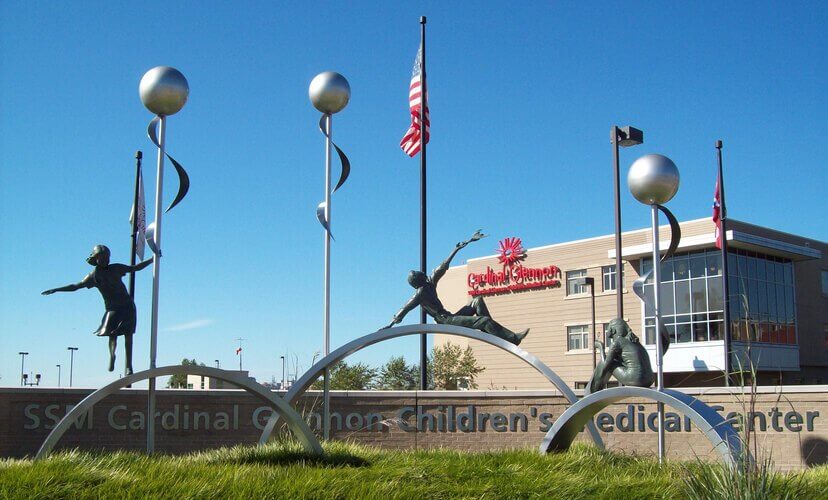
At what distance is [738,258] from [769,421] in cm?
2508

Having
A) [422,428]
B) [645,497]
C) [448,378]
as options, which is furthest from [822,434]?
[448,378]

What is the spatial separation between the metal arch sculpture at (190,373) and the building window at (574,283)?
37896 mm

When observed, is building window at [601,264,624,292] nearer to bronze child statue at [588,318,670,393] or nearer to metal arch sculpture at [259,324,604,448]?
bronze child statue at [588,318,670,393]

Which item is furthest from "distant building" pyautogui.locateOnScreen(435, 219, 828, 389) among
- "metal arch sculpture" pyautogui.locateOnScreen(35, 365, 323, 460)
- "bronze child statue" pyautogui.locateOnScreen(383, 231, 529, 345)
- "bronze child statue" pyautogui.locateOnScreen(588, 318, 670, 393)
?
"metal arch sculpture" pyautogui.locateOnScreen(35, 365, 323, 460)

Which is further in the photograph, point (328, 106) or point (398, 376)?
point (398, 376)

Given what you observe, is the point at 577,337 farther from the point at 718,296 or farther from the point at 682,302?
the point at 718,296

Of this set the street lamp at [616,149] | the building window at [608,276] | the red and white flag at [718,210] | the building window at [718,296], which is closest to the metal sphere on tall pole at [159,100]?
the street lamp at [616,149]

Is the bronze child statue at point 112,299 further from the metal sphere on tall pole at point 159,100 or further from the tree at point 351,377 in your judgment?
the tree at point 351,377

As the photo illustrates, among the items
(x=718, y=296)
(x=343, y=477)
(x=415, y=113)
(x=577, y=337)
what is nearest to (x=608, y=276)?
(x=577, y=337)

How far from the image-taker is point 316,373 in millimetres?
13180

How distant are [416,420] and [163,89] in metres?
9.67

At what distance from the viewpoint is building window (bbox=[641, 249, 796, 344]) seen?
41094 mm

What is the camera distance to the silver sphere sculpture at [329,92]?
49.3ft

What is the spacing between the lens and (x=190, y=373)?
11117mm
